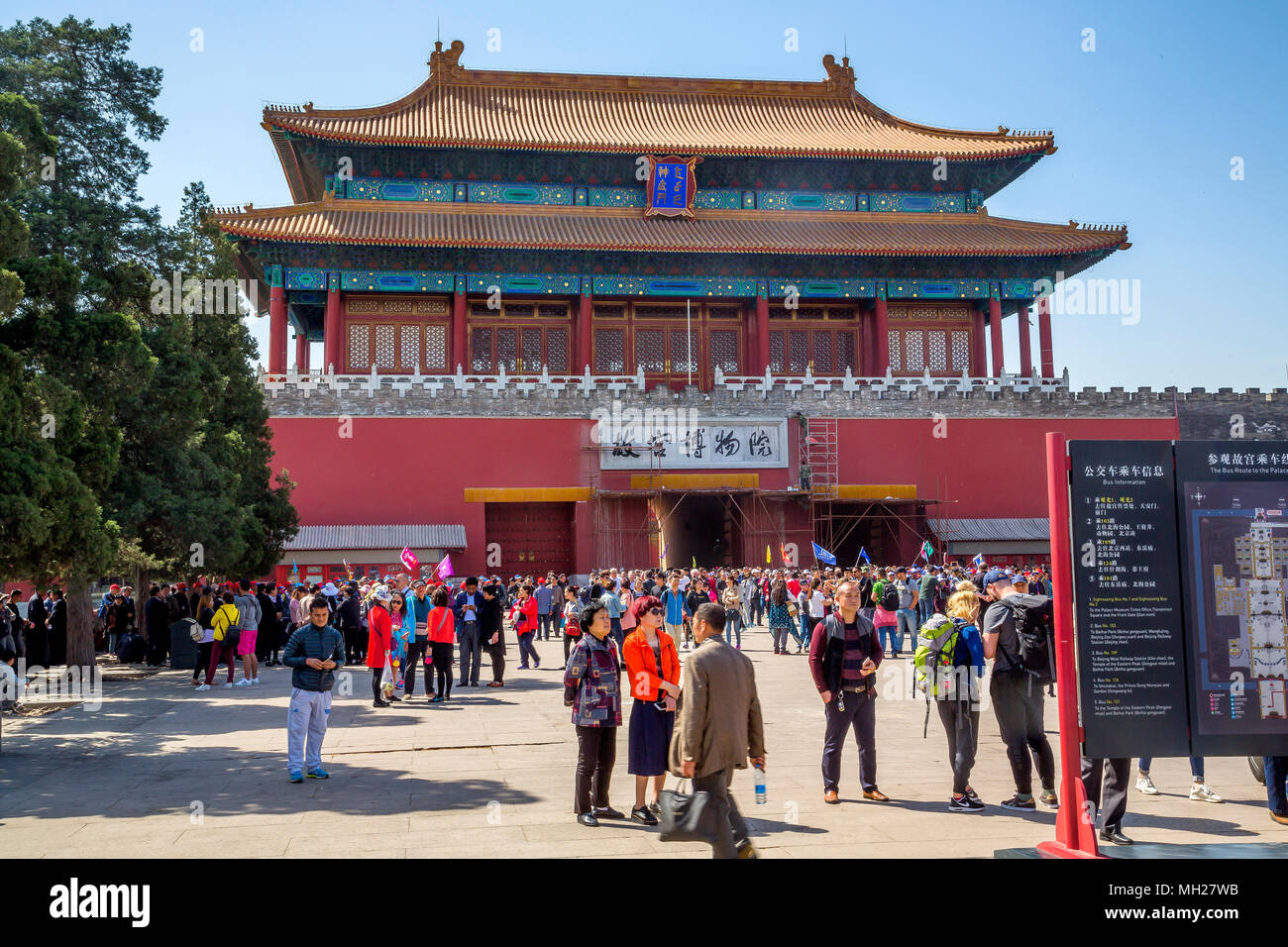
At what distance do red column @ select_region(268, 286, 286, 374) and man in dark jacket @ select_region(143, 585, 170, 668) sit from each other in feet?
39.5

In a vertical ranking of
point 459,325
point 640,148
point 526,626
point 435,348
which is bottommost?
point 526,626

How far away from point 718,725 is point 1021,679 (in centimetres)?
256

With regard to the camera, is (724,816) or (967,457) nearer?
(724,816)

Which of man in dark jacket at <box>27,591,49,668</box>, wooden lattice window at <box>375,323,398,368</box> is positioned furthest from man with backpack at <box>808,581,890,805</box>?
wooden lattice window at <box>375,323,398,368</box>

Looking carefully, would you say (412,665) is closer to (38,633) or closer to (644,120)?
(38,633)

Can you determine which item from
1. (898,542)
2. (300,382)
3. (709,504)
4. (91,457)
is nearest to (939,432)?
(898,542)

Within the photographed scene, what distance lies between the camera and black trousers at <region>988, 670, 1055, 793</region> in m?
6.75

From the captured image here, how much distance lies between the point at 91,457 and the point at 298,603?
5.88m

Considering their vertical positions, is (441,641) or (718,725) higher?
(718,725)

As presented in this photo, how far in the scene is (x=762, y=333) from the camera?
3034 centimetres

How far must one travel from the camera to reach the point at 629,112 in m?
33.7

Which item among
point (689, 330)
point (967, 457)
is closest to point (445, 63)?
point (689, 330)

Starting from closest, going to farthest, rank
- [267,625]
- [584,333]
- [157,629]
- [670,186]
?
[157,629]
[267,625]
[584,333]
[670,186]

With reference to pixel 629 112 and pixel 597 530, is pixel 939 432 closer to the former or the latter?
pixel 597 530
